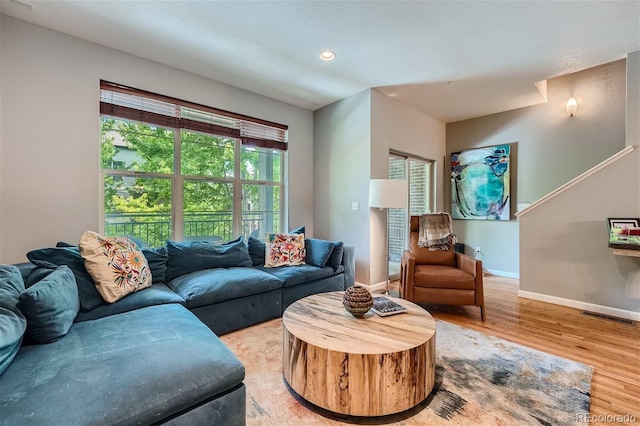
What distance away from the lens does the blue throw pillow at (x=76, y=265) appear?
6.32ft

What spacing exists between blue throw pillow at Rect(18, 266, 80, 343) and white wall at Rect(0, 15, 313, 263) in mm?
1198

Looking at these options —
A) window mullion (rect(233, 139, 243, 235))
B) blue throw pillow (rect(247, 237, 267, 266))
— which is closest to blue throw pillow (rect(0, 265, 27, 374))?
blue throw pillow (rect(247, 237, 267, 266))

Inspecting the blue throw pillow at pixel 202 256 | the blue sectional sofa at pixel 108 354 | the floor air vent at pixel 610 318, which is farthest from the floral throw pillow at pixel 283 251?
the floor air vent at pixel 610 318

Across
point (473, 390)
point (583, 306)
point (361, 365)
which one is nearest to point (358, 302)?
point (361, 365)

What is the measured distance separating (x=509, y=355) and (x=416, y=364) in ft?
3.61

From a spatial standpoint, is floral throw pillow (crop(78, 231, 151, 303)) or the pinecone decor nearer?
the pinecone decor

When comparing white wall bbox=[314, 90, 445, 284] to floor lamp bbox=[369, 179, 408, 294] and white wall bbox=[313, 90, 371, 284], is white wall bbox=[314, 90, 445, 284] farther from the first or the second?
floor lamp bbox=[369, 179, 408, 294]

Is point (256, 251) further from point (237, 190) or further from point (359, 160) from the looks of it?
point (359, 160)

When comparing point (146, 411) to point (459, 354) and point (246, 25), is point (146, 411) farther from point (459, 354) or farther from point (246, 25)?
point (246, 25)

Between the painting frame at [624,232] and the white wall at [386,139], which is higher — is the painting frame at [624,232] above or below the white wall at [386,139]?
below

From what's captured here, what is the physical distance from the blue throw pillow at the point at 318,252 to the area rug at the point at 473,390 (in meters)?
1.12

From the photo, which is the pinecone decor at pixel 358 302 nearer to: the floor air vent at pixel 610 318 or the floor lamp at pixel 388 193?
the floor lamp at pixel 388 193

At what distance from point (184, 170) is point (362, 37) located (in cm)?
242

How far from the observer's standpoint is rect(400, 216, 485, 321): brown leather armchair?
2779 mm
